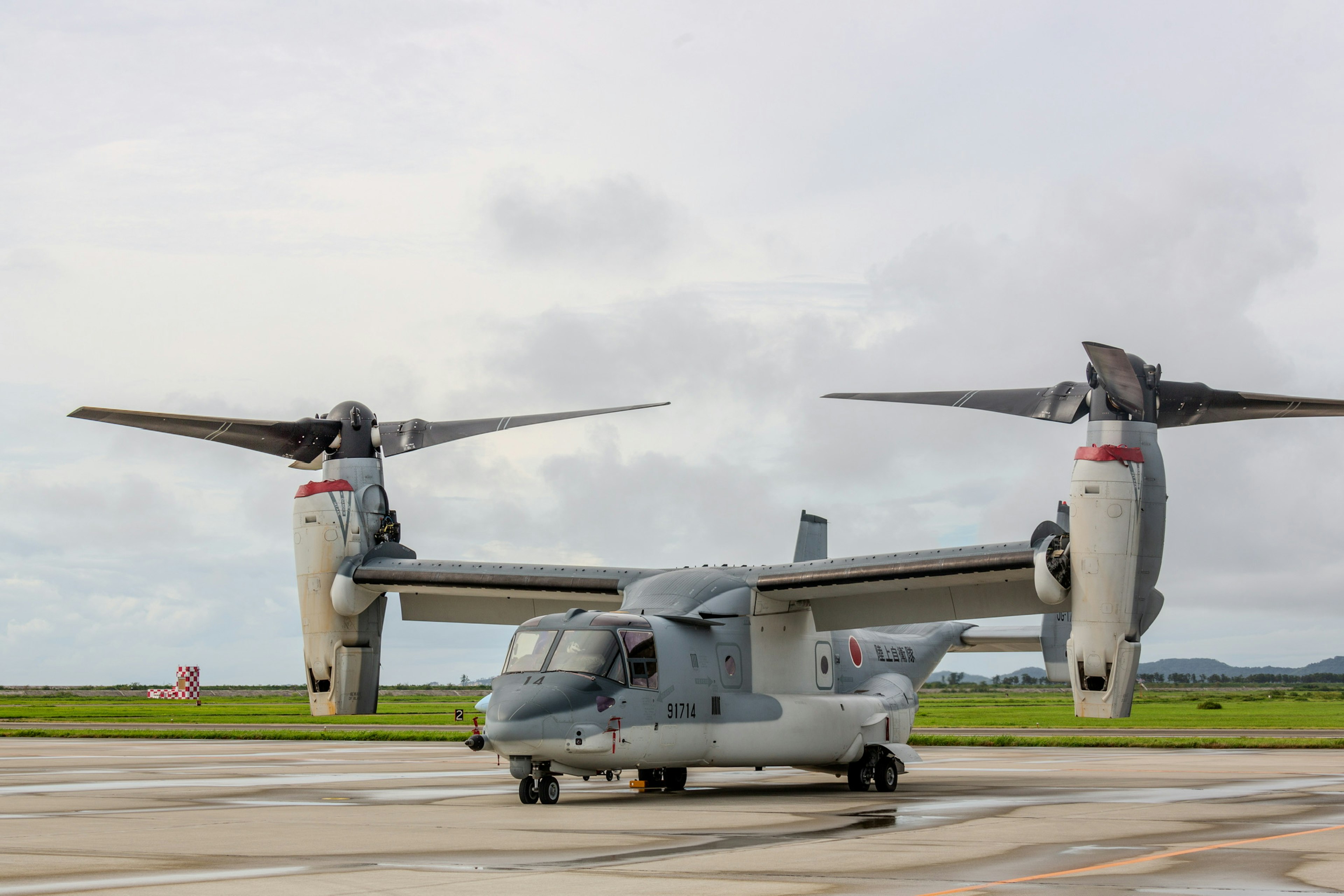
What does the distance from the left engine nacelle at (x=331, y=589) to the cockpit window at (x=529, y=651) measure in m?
10.2

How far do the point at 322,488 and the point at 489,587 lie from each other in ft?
15.5

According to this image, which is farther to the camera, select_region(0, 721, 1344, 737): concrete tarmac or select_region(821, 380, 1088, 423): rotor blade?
select_region(0, 721, 1344, 737): concrete tarmac

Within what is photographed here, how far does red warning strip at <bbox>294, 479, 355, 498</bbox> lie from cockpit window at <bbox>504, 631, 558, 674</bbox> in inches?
422

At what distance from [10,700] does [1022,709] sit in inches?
3198

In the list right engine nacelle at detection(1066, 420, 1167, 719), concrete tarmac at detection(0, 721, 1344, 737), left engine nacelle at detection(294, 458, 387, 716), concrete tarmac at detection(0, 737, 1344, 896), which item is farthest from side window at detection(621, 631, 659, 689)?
concrete tarmac at detection(0, 721, 1344, 737)

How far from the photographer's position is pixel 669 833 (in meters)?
13.5

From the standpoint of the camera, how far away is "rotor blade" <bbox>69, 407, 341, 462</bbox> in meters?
26.3

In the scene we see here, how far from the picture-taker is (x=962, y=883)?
941 centimetres

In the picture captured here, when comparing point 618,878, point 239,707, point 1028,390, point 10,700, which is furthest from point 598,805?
point 10,700

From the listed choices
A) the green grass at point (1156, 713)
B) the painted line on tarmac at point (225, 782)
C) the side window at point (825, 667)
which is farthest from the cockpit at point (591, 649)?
the green grass at point (1156, 713)

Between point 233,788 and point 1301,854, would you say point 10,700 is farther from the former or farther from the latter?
point 1301,854

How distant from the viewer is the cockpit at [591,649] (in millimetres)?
18047

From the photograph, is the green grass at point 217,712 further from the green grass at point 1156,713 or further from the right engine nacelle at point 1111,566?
the green grass at point 1156,713

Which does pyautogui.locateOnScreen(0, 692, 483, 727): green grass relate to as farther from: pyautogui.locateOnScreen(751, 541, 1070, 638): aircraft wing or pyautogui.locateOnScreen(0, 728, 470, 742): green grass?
pyautogui.locateOnScreen(751, 541, 1070, 638): aircraft wing
